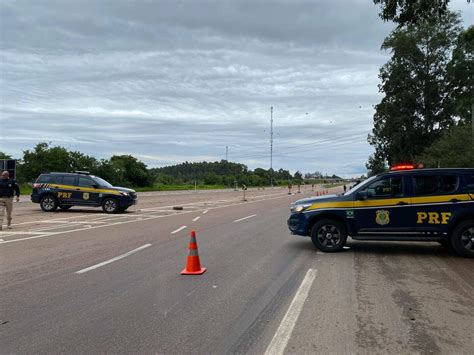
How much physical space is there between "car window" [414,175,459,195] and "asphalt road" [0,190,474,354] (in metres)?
1.42

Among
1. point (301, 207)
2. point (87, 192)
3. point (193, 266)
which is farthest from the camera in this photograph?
point (87, 192)

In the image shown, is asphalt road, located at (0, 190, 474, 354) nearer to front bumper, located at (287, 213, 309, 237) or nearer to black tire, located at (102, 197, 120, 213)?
front bumper, located at (287, 213, 309, 237)

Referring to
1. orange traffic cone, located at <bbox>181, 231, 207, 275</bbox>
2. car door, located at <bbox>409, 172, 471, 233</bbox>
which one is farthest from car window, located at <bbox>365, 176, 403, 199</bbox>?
orange traffic cone, located at <bbox>181, 231, 207, 275</bbox>

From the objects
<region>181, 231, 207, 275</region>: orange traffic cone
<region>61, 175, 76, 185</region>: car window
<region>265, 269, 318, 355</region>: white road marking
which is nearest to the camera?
<region>265, 269, 318, 355</region>: white road marking

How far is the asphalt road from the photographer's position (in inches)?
183

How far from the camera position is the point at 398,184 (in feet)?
32.4

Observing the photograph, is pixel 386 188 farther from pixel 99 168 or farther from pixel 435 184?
pixel 99 168

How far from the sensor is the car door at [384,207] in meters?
9.76

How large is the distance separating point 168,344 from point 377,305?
9.51 feet

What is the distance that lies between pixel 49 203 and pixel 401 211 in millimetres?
17514

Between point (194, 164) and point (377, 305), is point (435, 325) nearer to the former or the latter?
point (377, 305)

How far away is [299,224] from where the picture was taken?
10359 millimetres

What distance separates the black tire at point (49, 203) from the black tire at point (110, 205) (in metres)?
2.53

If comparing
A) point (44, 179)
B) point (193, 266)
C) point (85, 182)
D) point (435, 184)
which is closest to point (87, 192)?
point (85, 182)
